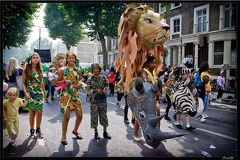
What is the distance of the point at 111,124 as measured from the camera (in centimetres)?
537

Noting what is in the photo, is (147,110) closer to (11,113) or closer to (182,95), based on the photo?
(182,95)

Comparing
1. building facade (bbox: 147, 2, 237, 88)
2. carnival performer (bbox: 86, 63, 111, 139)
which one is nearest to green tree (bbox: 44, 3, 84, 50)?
carnival performer (bbox: 86, 63, 111, 139)

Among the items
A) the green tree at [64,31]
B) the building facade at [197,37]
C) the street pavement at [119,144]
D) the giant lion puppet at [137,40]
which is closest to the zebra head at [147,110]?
the giant lion puppet at [137,40]

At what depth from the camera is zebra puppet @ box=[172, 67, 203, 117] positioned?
4.67m

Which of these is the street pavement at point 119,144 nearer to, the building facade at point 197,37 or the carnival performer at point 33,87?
the carnival performer at point 33,87

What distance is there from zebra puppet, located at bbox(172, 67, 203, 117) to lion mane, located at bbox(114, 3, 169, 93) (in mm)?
1400

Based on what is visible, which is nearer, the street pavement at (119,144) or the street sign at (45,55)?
the street pavement at (119,144)

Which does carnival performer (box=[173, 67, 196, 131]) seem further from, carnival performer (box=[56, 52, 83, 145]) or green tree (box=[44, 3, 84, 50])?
green tree (box=[44, 3, 84, 50])

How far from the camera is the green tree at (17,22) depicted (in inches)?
134

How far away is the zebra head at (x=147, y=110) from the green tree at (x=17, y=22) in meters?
2.26

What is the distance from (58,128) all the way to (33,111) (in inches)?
36.7

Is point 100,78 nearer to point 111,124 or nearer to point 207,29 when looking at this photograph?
point 111,124

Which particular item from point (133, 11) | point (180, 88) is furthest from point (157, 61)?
point (180, 88)

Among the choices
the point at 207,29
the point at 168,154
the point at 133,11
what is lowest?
the point at 168,154
